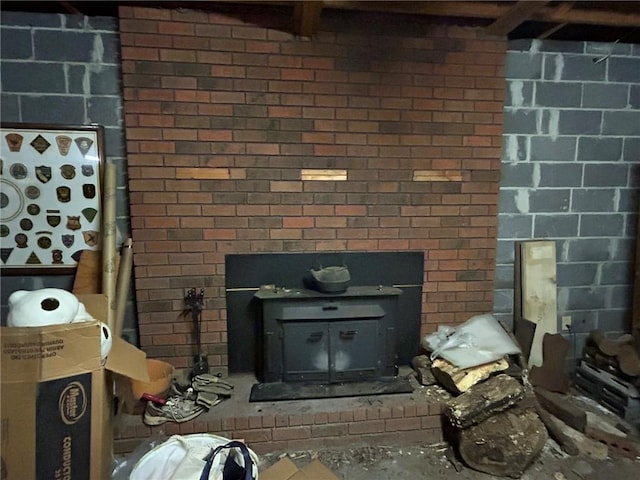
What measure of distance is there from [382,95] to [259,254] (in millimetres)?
1183

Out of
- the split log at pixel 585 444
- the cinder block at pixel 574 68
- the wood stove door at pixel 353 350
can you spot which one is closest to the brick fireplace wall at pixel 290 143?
the cinder block at pixel 574 68

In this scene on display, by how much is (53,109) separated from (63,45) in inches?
13.9

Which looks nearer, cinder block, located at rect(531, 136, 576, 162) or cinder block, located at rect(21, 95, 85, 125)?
cinder block, located at rect(21, 95, 85, 125)

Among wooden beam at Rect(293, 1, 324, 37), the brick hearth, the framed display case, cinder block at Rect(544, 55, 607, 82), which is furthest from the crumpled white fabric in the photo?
the framed display case

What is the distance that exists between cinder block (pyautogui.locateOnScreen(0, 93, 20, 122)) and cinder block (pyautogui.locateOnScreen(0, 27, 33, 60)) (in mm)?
211

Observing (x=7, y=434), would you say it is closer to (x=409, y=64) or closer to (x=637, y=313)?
(x=409, y=64)

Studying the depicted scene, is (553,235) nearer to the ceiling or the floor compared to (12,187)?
nearer to the floor

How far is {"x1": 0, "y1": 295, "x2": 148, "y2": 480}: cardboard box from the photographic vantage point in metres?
1.51

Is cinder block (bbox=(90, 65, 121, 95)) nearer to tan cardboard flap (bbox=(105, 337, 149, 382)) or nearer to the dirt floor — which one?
tan cardboard flap (bbox=(105, 337, 149, 382))

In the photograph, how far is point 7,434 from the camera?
151 centimetres

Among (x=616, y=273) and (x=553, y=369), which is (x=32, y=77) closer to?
(x=553, y=369)

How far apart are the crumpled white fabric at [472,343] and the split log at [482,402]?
0.53 feet

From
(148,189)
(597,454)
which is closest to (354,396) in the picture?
(597,454)

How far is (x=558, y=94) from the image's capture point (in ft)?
8.94
